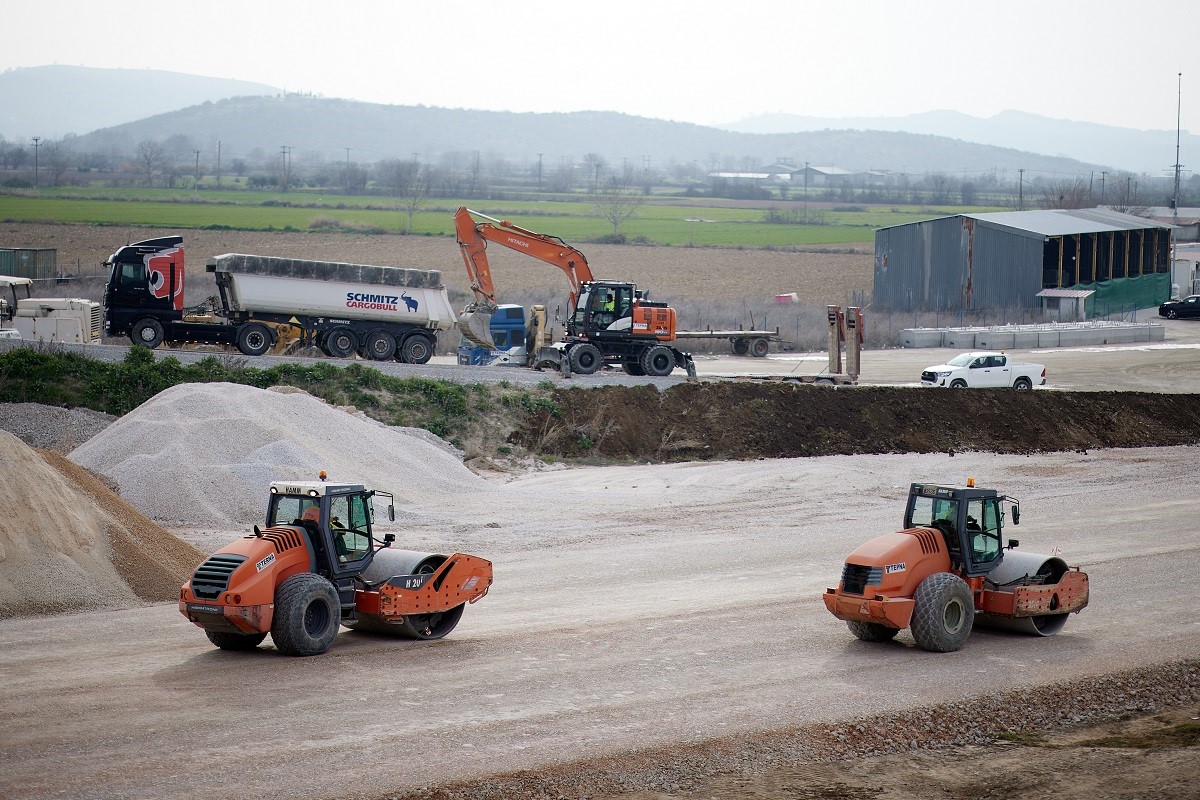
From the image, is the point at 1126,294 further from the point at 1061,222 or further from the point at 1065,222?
the point at 1061,222

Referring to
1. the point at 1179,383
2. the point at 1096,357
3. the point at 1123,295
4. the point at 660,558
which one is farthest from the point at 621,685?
the point at 1123,295

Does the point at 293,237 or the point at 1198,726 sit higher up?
the point at 293,237

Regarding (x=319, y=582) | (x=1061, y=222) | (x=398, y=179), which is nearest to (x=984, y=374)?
(x=319, y=582)

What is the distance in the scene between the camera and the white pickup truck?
122 feet

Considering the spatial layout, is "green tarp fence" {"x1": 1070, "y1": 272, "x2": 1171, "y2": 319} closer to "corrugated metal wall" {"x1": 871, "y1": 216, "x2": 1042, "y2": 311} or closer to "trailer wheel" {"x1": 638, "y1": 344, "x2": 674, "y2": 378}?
"corrugated metal wall" {"x1": 871, "y1": 216, "x2": 1042, "y2": 311}

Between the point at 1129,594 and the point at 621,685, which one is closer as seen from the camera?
the point at 621,685

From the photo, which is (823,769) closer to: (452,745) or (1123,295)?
(452,745)

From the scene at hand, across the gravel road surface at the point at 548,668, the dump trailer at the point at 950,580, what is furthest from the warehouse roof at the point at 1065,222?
the dump trailer at the point at 950,580

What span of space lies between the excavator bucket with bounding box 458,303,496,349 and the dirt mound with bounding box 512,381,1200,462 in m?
5.67

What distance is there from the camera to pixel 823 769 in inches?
459

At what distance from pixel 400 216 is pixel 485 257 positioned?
81816 mm

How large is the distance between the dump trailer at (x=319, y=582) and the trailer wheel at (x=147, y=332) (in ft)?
70.6

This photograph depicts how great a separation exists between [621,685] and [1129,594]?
8.60m

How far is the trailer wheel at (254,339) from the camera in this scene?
34.8 metres
